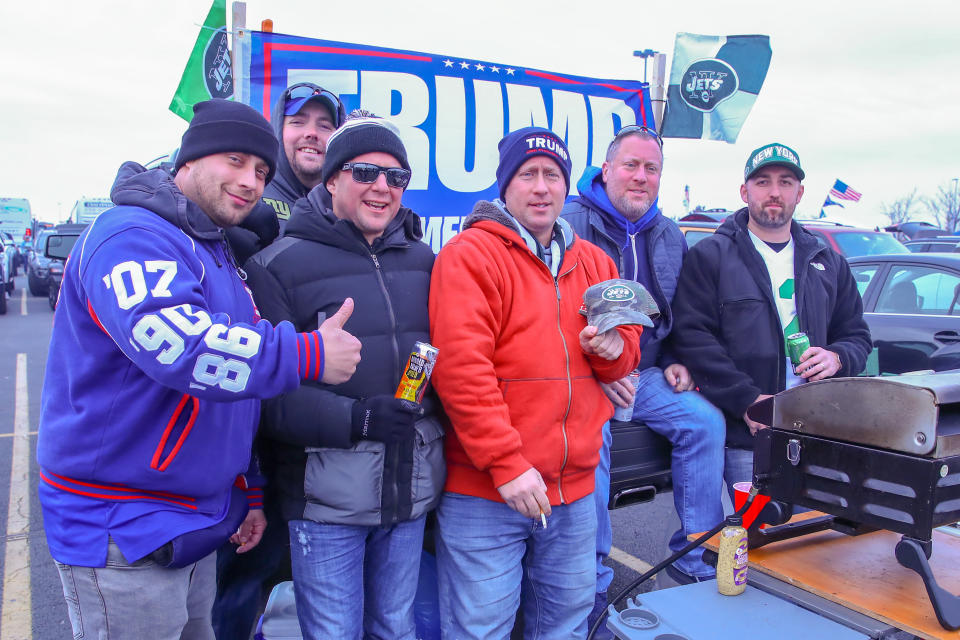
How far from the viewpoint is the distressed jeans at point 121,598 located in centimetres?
159

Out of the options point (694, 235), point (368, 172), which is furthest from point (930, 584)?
point (694, 235)

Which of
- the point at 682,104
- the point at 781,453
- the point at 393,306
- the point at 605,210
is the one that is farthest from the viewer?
the point at 682,104

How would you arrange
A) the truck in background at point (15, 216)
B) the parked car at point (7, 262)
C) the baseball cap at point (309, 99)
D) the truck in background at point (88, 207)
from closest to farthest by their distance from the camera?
the baseball cap at point (309, 99) → the parked car at point (7, 262) → the truck in background at point (88, 207) → the truck in background at point (15, 216)

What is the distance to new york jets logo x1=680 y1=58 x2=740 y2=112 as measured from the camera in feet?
15.0

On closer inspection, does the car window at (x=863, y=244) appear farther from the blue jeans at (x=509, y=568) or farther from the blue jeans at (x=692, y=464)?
the blue jeans at (x=509, y=568)

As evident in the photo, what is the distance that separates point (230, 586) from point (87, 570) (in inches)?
41.6

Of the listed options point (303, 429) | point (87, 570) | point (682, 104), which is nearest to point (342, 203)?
point (303, 429)

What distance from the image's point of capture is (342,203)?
7.00 ft

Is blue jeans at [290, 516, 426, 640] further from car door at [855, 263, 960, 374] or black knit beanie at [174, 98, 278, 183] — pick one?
car door at [855, 263, 960, 374]

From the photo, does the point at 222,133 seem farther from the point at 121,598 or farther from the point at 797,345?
the point at 797,345

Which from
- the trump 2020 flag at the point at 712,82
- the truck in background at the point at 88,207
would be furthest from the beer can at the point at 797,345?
the truck in background at the point at 88,207

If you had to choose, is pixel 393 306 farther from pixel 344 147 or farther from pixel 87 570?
pixel 87 570

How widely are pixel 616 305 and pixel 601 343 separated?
0.43ft

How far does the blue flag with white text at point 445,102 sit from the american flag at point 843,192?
16983 mm
